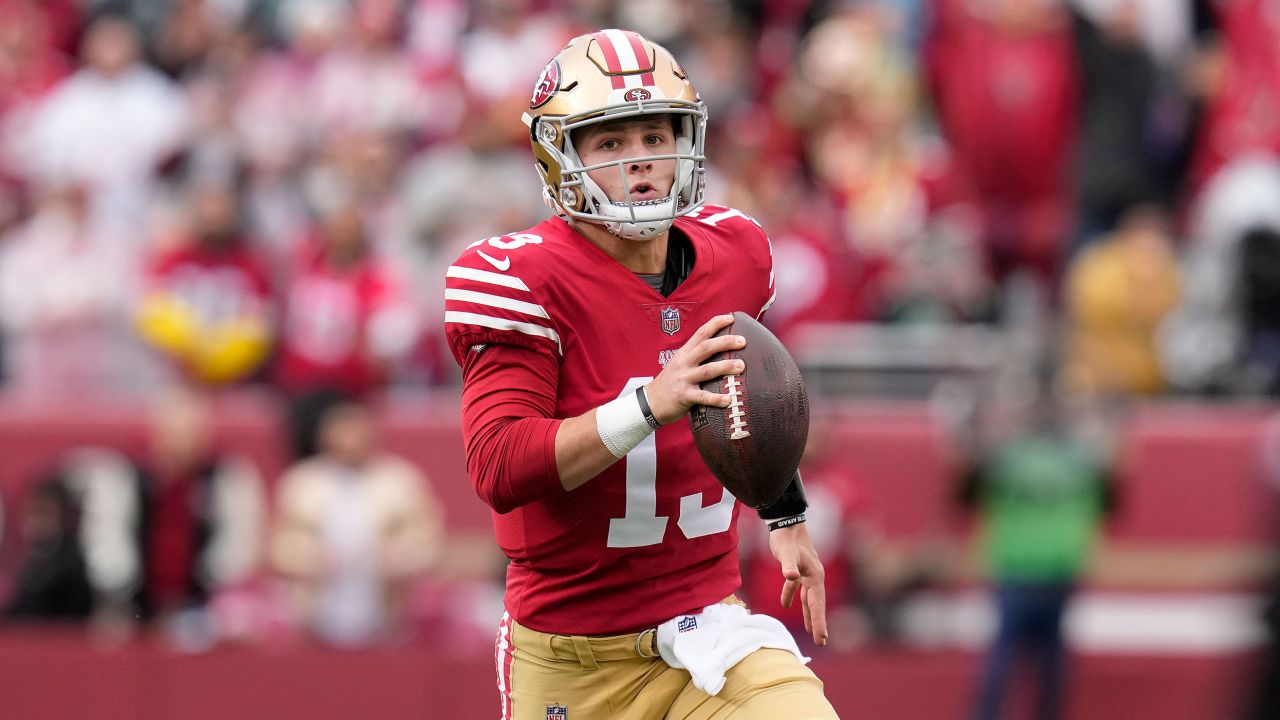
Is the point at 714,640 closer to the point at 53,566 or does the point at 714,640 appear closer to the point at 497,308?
the point at 497,308

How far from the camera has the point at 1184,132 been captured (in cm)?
979

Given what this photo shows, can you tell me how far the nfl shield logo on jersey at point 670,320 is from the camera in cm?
375

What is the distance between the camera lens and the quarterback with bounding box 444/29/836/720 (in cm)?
364

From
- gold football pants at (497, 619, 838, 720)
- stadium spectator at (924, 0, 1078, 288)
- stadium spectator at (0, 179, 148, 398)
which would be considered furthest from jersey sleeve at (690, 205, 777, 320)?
stadium spectator at (924, 0, 1078, 288)

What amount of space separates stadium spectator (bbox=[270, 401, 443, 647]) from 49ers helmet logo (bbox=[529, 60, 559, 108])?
4.28 metres

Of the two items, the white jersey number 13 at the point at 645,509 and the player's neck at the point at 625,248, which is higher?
the player's neck at the point at 625,248

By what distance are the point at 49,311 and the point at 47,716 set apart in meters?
1.92

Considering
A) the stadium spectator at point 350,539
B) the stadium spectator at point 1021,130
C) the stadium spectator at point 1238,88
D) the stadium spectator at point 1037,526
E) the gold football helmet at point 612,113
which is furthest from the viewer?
the stadium spectator at point 1021,130

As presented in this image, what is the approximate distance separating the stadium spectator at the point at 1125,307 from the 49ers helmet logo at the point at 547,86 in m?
4.95

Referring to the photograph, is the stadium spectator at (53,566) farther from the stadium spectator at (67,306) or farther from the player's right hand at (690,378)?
the player's right hand at (690,378)

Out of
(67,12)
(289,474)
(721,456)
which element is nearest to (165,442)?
(289,474)

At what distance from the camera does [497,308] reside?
3609mm

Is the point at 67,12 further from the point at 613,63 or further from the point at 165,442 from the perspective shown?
the point at 613,63

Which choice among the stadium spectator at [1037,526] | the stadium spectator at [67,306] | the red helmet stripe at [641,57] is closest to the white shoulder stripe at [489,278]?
the red helmet stripe at [641,57]
